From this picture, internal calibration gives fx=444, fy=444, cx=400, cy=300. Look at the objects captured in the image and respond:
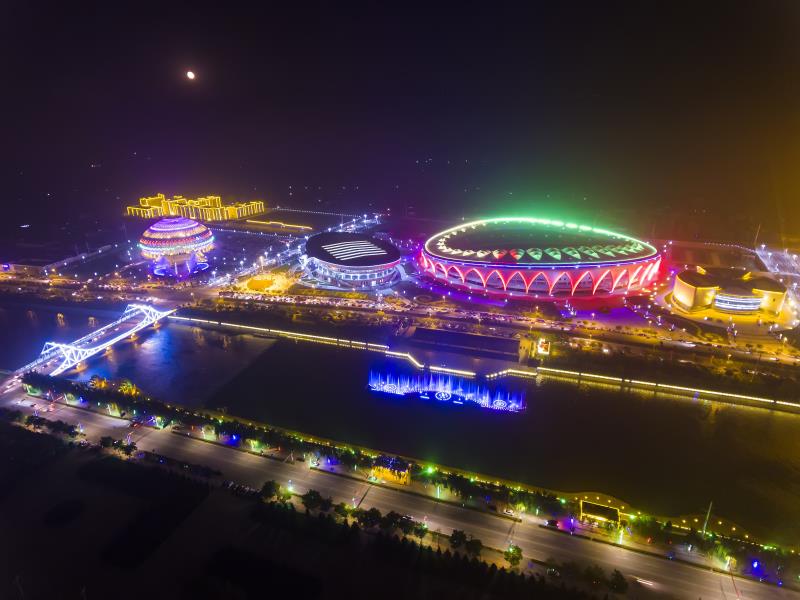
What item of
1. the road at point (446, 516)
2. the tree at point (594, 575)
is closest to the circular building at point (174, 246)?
the road at point (446, 516)

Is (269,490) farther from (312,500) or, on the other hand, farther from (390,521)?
(390,521)

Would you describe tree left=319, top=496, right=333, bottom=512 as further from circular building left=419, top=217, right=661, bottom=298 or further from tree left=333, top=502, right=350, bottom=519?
circular building left=419, top=217, right=661, bottom=298

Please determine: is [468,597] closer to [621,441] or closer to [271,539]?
[271,539]

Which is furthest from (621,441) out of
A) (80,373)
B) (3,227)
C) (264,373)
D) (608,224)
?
(3,227)

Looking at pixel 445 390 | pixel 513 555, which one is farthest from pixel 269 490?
pixel 445 390

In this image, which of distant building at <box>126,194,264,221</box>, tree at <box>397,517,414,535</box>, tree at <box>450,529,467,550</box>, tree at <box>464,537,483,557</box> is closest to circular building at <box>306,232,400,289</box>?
tree at <box>397,517,414,535</box>
